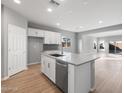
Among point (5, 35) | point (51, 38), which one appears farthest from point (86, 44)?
point (5, 35)

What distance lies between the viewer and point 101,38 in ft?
35.0

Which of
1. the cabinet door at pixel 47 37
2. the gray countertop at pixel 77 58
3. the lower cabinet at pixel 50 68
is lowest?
the lower cabinet at pixel 50 68

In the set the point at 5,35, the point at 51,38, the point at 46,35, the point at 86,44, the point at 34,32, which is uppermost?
the point at 34,32

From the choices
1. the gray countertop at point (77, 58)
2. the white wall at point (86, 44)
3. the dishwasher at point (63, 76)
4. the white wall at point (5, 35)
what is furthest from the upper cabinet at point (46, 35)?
the white wall at point (86, 44)

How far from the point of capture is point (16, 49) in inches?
141

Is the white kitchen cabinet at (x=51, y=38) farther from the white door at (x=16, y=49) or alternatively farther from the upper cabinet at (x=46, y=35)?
the white door at (x=16, y=49)

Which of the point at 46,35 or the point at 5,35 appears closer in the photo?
the point at 5,35

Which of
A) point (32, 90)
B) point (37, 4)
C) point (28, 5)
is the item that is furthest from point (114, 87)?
point (28, 5)

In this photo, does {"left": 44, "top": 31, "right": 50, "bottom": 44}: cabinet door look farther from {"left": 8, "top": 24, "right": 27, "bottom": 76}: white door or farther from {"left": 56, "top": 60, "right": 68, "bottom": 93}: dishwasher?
{"left": 56, "top": 60, "right": 68, "bottom": 93}: dishwasher

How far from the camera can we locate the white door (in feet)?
10.7

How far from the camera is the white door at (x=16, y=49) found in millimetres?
3260

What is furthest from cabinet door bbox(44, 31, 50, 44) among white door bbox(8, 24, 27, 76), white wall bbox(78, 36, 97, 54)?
white wall bbox(78, 36, 97, 54)

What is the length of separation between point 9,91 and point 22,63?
1814mm

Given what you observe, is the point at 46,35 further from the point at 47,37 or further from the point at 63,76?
the point at 63,76
